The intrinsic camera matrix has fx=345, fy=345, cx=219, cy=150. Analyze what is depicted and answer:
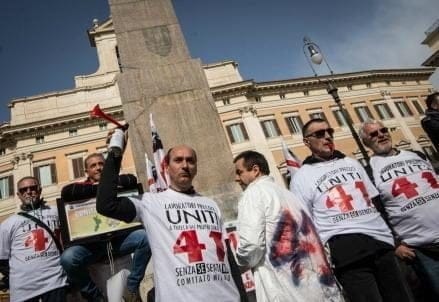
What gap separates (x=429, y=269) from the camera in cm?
250

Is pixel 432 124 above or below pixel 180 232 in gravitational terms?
above

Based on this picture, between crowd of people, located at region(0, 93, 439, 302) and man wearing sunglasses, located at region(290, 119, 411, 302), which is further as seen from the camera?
man wearing sunglasses, located at region(290, 119, 411, 302)

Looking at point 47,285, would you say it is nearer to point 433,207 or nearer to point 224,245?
point 224,245

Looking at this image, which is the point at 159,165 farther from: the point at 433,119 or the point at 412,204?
the point at 433,119

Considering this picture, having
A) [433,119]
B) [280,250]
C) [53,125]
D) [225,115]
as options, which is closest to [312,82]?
[225,115]

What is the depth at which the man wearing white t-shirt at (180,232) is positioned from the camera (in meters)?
1.80

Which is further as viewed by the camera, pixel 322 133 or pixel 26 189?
pixel 26 189

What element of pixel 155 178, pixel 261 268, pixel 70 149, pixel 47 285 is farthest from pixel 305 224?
pixel 70 149

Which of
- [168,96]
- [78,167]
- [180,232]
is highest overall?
[78,167]

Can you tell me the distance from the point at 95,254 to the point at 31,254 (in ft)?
1.74

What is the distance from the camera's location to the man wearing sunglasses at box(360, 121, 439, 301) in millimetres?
2520

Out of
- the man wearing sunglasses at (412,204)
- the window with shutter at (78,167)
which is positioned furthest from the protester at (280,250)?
the window with shutter at (78,167)

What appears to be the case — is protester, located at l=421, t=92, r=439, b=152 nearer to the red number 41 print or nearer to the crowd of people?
the crowd of people

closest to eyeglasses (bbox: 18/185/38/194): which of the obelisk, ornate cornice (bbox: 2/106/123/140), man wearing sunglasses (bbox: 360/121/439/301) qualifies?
the obelisk
